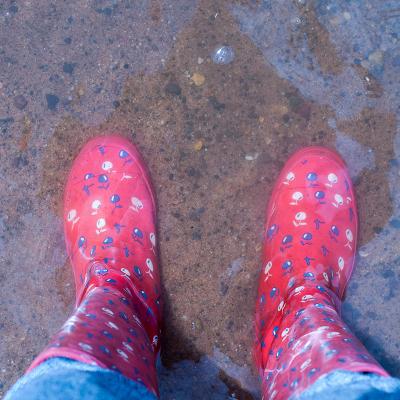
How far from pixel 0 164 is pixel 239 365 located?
1257 mm

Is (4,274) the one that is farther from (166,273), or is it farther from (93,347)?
(93,347)

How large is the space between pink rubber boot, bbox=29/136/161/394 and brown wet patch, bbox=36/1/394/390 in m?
0.07

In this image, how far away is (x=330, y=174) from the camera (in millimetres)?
1810

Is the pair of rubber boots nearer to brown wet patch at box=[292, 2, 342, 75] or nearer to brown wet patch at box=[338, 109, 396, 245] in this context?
brown wet patch at box=[338, 109, 396, 245]

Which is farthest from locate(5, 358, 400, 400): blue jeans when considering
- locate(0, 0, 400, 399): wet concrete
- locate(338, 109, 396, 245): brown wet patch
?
locate(338, 109, 396, 245): brown wet patch

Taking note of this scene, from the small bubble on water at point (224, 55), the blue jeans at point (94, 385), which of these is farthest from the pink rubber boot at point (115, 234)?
the small bubble on water at point (224, 55)

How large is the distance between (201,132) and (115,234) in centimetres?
53

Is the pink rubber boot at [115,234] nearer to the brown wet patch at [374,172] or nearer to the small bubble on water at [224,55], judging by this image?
Answer: the small bubble on water at [224,55]

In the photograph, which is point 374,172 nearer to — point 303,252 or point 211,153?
point 303,252

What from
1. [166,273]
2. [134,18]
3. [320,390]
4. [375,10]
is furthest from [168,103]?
[320,390]

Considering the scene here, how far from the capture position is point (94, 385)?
1.03 m

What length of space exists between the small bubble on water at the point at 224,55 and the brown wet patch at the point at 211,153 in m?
0.03

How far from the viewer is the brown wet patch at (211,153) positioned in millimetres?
1826

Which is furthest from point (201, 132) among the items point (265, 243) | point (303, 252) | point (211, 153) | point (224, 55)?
point (303, 252)
